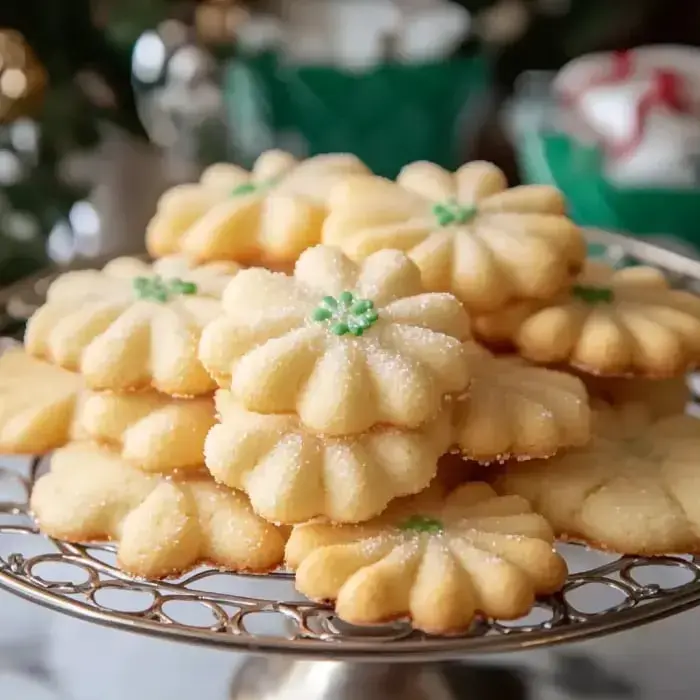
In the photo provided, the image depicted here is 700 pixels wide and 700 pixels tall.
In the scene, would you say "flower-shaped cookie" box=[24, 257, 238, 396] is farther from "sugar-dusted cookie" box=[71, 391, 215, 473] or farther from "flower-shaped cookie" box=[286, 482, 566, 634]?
"flower-shaped cookie" box=[286, 482, 566, 634]

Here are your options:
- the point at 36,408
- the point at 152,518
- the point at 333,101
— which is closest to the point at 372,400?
the point at 152,518

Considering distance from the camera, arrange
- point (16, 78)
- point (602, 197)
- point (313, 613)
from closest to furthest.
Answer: point (313, 613), point (16, 78), point (602, 197)

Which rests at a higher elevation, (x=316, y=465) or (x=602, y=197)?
(x=602, y=197)

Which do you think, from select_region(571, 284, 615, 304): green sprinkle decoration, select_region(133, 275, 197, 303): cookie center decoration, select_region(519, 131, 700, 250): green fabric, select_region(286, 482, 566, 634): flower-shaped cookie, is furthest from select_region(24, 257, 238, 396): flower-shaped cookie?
select_region(519, 131, 700, 250): green fabric

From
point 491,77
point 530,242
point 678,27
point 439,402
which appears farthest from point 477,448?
point 678,27

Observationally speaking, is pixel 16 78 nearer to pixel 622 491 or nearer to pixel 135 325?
pixel 135 325
